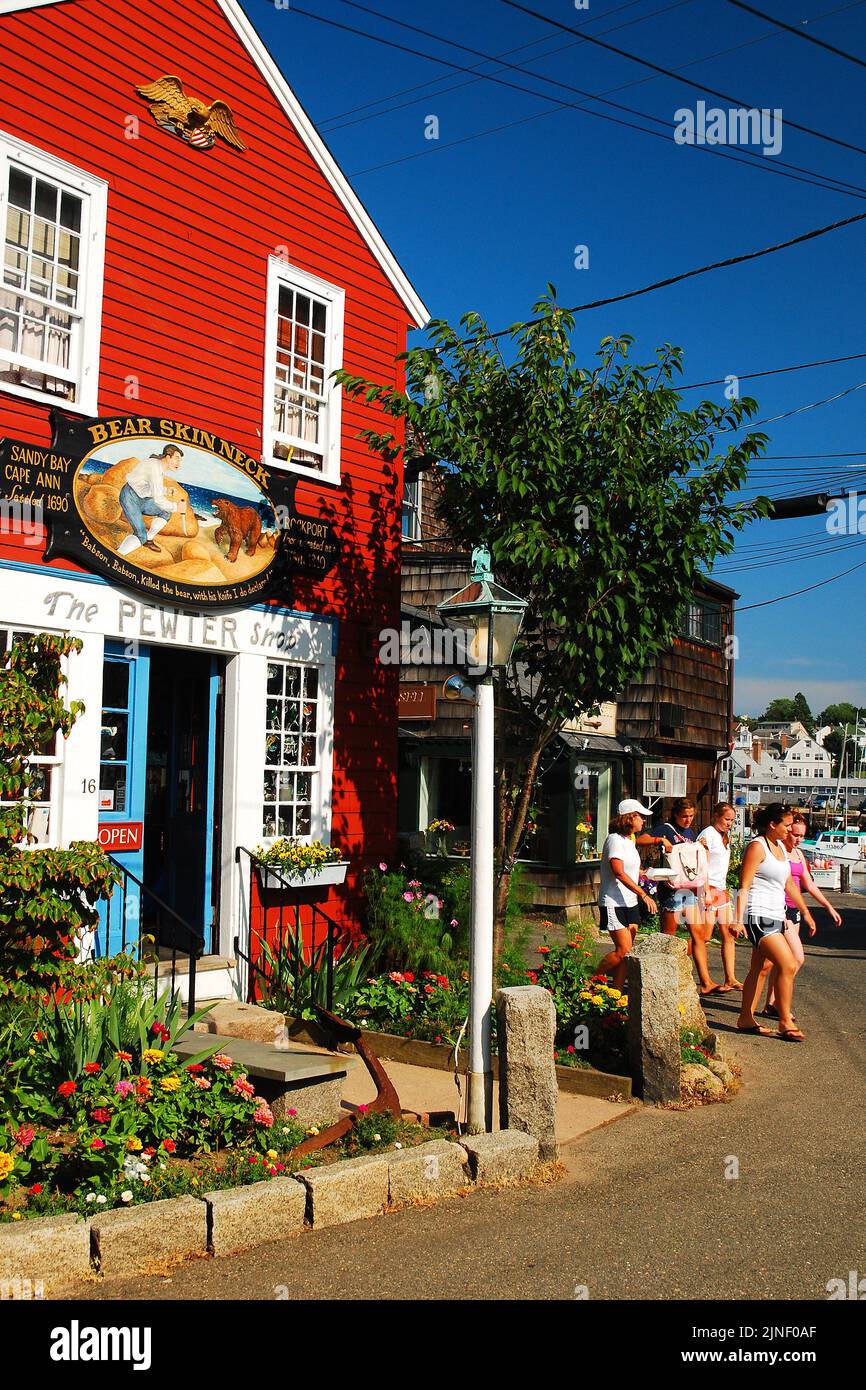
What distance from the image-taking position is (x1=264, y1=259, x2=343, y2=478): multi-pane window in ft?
32.5

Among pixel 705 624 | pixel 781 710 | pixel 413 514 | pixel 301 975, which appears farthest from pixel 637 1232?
pixel 781 710

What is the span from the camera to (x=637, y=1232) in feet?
17.3

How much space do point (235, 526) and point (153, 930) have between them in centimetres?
323

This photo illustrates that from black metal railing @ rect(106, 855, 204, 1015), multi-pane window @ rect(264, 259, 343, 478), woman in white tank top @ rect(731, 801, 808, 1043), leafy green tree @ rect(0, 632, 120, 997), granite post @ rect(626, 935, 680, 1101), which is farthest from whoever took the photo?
multi-pane window @ rect(264, 259, 343, 478)

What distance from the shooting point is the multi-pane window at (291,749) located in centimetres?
978

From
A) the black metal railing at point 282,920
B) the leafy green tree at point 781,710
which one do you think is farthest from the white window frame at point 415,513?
the leafy green tree at point 781,710

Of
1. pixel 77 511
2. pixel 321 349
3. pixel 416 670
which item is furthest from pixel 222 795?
pixel 416 670

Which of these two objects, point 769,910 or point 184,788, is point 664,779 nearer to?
point 769,910

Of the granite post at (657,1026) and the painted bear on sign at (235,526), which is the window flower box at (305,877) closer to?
the painted bear on sign at (235,526)

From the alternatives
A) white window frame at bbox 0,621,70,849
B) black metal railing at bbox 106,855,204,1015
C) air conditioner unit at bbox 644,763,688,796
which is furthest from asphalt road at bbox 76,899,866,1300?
air conditioner unit at bbox 644,763,688,796

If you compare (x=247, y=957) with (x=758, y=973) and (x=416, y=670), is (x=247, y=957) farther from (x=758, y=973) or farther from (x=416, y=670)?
(x=416, y=670)

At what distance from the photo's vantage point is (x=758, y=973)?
9539 millimetres

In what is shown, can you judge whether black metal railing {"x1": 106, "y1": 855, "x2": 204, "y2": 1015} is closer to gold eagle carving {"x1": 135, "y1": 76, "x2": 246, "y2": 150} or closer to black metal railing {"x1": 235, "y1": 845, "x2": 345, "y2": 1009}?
black metal railing {"x1": 235, "y1": 845, "x2": 345, "y2": 1009}

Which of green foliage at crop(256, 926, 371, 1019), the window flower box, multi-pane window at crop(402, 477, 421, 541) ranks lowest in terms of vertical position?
green foliage at crop(256, 926, 371, 1019)
